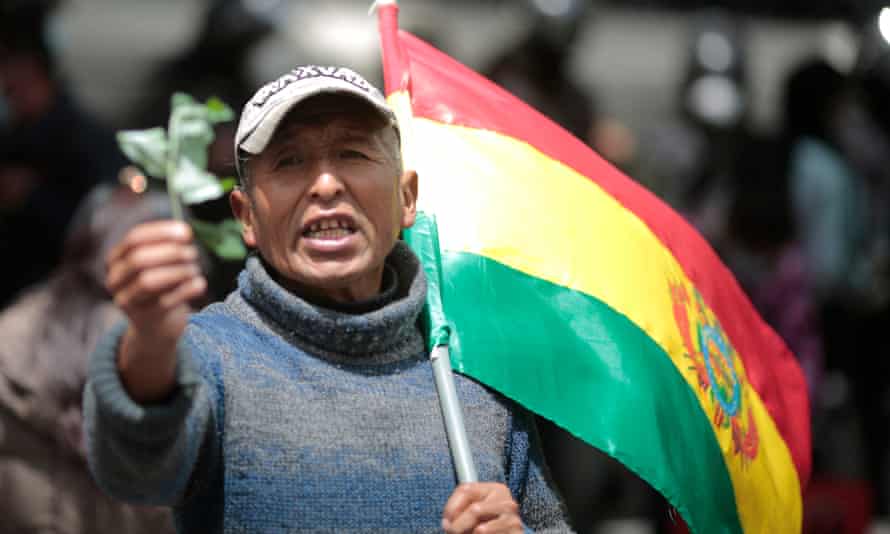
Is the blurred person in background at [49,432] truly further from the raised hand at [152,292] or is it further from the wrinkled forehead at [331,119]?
the raised hand at [152,292]

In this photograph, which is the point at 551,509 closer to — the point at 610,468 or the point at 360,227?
the point at 360,227

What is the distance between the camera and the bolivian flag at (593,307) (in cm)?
367

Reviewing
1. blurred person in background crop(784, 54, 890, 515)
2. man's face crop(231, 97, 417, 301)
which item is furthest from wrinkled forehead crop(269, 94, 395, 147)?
blurred person in background crop(784, 54, 890, 515)

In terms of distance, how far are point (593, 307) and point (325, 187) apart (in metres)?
0.99

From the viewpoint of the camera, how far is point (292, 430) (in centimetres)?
→ 293

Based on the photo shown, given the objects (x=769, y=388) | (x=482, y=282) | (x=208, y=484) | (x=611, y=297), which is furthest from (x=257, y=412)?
(x=769, y=388)

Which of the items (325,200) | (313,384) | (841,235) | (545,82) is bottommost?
(313,384)

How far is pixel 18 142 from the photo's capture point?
6.10m

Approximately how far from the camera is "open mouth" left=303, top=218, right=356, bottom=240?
122 inches

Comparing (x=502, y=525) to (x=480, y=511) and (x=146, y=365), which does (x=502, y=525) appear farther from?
(x=146, y=365)

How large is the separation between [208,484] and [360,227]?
58 centimetres

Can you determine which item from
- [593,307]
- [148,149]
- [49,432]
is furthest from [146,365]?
[49,432]

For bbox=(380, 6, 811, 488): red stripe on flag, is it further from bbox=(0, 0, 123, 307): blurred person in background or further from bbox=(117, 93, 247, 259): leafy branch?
bbox=(0, 0, 123, 307): blurred person in background

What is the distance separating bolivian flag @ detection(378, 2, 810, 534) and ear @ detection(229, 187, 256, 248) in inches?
20.7
